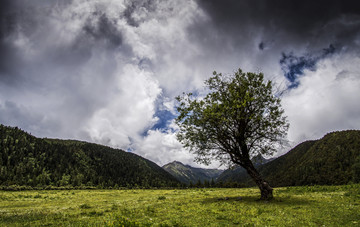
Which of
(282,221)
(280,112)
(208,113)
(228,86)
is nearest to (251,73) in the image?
(228,86)

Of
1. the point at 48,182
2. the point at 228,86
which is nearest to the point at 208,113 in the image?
the point at 228,86

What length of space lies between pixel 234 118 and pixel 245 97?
305 cm

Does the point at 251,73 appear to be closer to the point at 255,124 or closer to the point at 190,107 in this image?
the point at 255,124

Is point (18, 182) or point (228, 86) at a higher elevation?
point (228, 86)

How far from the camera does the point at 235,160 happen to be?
75.9 ft

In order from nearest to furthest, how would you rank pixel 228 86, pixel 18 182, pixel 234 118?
pixel 234 118 → pixel 228 86 → pixel 18 182

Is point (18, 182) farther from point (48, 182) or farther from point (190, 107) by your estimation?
point (190, 107)

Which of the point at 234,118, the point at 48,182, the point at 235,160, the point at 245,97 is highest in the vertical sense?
the point at 245,97

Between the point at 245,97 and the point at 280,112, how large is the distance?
17.4 ft

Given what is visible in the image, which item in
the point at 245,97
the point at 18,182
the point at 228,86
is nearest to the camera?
the point at 245,97

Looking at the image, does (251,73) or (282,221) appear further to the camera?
(251,73)

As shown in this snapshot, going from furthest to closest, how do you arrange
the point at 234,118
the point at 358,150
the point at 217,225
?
1. the point at 358,150
2. the point at 234,118
3. the point at 217,225

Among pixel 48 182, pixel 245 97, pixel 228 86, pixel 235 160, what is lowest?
pixel 48 182

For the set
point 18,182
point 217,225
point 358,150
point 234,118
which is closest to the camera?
point 217,225
